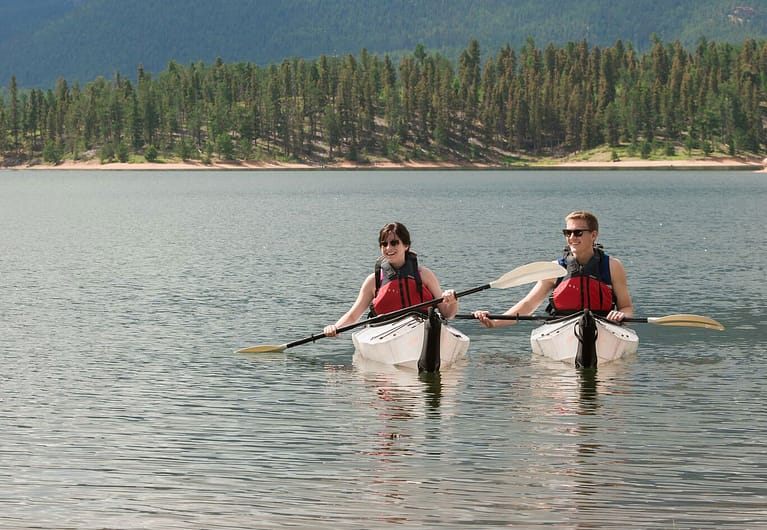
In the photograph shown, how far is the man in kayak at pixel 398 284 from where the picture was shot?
21.5 meters

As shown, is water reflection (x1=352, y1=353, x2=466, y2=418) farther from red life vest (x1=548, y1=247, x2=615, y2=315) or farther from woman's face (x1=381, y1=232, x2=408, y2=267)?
red life vest (x1=548, y1=247, x2=615, y2=315)

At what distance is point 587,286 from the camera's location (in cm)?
2212

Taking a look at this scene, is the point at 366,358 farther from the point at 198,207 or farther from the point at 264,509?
the point at 198,207

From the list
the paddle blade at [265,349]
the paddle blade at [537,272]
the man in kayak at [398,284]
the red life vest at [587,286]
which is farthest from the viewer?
the paddle blade at [265,349]

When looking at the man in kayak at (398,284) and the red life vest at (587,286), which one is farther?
the red life vest at (587,286)

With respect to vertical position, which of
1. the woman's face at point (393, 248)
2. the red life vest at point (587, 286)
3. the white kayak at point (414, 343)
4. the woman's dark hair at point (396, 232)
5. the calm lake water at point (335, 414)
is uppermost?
the woman's dark hair at point (396, 232)

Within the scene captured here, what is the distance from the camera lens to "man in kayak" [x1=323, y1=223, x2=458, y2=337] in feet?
70.6

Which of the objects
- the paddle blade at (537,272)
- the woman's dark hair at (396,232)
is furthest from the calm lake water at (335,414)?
the woman's dark hair at (396,232)

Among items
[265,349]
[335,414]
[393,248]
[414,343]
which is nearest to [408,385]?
[414,343]

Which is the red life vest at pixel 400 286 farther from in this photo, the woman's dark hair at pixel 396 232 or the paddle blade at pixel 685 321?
the paddle blade at pixel 685 321

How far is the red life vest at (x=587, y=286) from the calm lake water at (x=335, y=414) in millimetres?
1152

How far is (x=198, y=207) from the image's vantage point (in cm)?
9894

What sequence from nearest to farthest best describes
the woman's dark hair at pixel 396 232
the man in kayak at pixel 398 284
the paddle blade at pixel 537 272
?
the woman's dark hair at pixel 396 232 → the man in kayak at pixel 398 284 → the paddle blade at pixel 537 272

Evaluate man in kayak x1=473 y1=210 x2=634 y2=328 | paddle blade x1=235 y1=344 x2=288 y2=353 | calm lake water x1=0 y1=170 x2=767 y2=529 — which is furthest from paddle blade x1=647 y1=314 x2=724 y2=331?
paddle blade x1=235 y1=344 x2=288 y2=353
